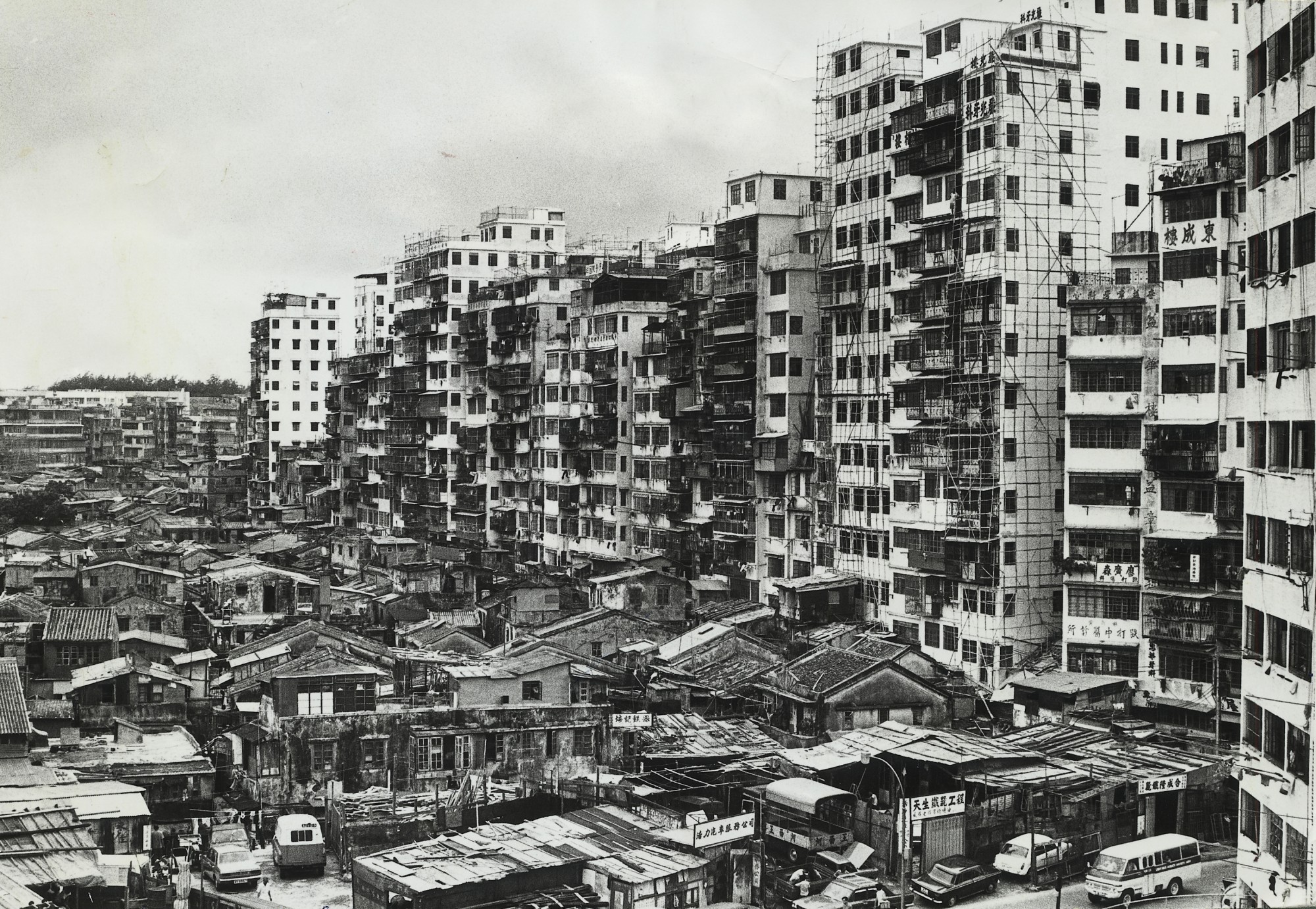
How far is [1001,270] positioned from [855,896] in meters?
18.0

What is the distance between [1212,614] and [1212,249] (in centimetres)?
728

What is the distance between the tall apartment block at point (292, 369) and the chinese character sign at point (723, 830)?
6645 centimetres

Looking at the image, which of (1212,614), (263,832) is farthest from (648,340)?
(263,832)

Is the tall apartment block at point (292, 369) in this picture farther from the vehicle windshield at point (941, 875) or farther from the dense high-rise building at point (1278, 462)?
the dense high-rise building at point (1278, 462)

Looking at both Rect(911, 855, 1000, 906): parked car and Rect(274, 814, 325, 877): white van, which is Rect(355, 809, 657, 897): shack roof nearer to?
Rect(274, 814, 325, 877): white van

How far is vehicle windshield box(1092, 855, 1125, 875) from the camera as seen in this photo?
21359 mm

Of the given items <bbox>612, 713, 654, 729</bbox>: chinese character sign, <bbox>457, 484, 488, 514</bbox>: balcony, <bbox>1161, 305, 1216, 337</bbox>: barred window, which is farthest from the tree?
<bbox>1161, 305, 1216, 337</bbox>: barred window

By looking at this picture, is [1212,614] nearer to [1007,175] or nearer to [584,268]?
[1007,175]

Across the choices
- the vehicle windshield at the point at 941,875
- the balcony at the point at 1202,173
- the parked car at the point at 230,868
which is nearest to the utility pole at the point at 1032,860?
the vehicle windshield at the point at 941,875

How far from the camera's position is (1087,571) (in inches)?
A: 1266

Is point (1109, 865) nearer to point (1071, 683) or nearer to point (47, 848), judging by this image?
point (1071, 683)

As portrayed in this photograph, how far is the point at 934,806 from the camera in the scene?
2258 cm

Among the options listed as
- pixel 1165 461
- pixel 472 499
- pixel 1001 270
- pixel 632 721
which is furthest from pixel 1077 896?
pixel 472 499

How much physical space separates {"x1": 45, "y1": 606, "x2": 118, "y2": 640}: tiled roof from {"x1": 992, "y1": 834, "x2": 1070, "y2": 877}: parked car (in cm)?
2131
